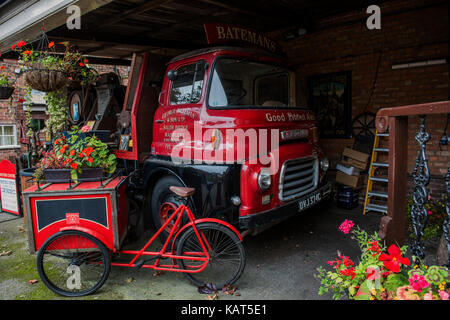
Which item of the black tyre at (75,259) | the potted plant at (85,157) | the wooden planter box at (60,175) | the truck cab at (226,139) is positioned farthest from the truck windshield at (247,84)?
the black tyre at (75,259)

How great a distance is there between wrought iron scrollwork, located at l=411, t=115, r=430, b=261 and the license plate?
1.46 metres

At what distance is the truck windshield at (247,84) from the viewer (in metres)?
3.58

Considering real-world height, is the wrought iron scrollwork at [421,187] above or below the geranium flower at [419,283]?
above

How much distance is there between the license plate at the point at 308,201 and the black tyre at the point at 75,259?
219cm

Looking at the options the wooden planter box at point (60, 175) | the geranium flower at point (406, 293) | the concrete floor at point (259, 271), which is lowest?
the concrete floor at point (259, 271)

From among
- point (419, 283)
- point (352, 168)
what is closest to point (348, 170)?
point (352, 168)

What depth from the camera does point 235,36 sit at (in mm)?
3977

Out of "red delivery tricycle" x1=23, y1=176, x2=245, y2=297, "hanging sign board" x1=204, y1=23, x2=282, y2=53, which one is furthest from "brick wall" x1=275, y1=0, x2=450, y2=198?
"red delivery tricycle" x1=23, y1=176, x2=245, y2=297

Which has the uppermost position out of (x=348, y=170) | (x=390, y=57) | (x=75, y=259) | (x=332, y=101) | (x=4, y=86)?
(x=390, y=57)

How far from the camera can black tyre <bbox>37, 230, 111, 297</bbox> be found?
10.0 ft

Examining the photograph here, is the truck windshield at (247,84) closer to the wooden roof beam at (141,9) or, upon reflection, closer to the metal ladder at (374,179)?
the wooden roof beam at (141,9)

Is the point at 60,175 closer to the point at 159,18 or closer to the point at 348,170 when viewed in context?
the point at 159,18

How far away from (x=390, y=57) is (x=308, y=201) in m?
3.27
